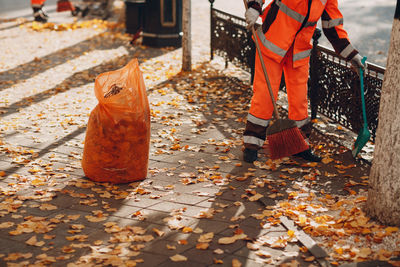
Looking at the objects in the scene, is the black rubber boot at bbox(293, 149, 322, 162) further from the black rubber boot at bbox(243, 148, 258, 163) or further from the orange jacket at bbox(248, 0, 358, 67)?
the orange jacket at bbox(248, 0, 358, 67)

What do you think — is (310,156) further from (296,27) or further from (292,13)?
(292,13)

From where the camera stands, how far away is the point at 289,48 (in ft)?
16.7

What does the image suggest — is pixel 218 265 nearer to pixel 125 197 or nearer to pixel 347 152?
pixel 125 197

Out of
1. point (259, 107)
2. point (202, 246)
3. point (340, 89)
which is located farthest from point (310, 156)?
point (202, 246)

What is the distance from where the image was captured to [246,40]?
Result: 8.25 m

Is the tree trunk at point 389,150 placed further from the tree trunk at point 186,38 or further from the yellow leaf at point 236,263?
the tree trunk at point 186,38

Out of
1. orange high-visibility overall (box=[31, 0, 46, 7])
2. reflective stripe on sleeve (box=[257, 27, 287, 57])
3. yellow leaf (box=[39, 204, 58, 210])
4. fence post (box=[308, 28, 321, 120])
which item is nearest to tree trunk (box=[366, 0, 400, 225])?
reflective stripe on sleeve (box=[257, 27, 287, 57])

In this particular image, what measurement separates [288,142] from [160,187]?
1322mm

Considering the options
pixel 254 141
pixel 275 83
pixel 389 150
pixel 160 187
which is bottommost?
pixel 160 187

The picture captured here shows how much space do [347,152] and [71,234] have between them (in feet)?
10.2

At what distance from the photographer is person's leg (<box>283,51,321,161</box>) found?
5.16m

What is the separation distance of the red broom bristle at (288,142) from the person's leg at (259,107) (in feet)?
0.84

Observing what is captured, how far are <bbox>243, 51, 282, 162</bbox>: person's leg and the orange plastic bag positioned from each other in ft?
3.66

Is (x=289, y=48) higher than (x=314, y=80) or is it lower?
higher
